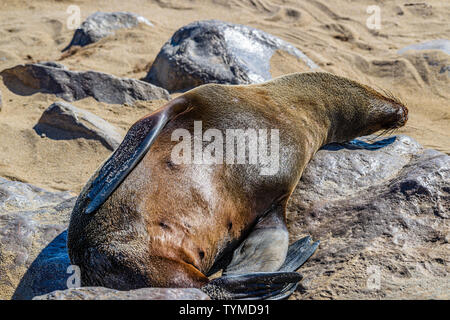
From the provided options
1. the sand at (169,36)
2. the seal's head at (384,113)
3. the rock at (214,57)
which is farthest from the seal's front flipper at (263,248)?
the rock at (214,57)

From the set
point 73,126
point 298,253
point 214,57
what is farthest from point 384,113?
point 73,126

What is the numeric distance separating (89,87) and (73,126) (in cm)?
117

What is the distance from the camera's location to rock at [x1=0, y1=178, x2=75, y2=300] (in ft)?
10.4

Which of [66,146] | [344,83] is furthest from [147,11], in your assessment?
[344,83]

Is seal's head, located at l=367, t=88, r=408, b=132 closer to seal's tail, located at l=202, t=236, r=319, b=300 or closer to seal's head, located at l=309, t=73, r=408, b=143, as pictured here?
seal's head, located at l=309, t=73, r=408, b=143

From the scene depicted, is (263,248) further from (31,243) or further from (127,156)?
(31,243)

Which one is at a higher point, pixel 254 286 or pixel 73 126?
pixel 254 286

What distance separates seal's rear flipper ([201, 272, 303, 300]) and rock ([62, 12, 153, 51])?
7274 millimetres

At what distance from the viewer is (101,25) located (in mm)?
9336

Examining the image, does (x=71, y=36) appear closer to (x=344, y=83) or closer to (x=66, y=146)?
(x=66, y=146)

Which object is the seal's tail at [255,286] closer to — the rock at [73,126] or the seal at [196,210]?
the seal at [196,210]

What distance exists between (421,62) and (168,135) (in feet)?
21.8

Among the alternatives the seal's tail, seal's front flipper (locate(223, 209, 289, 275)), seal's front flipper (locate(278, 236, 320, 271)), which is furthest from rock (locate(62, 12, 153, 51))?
the seal's tail
